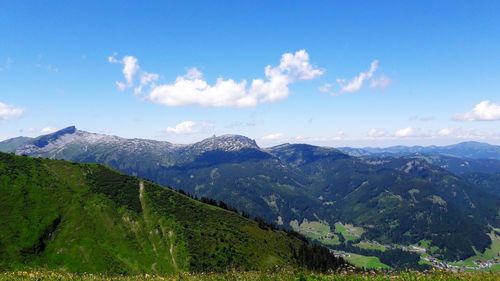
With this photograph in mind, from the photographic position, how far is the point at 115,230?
514 feet

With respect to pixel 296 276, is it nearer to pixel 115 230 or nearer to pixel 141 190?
pixel 115 230

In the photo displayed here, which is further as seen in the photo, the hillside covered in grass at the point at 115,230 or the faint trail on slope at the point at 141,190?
the faint trail on slope at the point at 141,190

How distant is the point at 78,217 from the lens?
516 ft

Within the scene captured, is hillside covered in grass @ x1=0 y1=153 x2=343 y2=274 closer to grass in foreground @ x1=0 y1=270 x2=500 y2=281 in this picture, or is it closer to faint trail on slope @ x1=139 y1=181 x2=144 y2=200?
faint trail on slope @ x1=139 y1=181 x2=144 y2=200

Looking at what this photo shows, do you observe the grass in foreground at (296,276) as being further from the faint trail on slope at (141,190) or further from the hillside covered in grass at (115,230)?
the faint trail on slope at (141,190)

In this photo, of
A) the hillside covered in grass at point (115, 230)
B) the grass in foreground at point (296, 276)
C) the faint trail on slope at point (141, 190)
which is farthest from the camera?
the faint trail on slope at point (141, 190)

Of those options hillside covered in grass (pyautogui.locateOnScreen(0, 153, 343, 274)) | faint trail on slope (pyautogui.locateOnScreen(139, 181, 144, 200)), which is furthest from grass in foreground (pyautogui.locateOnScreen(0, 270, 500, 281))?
faint trail on slope (pyautogui.locateOnScreen(139, 181, 144, 200))

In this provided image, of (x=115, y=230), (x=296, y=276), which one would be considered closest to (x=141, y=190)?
(x=115, y=230)

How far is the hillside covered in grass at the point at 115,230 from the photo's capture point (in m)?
139

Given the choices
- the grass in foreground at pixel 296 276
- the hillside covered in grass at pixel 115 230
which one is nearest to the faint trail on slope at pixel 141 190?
the hillside covered in grass at pixel 115 230

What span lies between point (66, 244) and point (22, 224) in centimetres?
1790

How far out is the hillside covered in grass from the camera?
456ft

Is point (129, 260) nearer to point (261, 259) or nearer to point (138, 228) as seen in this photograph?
point (138, 228)

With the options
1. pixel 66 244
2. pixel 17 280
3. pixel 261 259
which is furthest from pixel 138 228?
pixel 17 280
